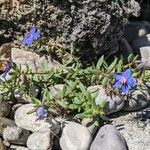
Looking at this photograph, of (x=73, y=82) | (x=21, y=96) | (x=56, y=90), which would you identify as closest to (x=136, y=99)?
(x=73, y=82)

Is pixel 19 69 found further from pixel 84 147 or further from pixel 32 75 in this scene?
pixel 84 147

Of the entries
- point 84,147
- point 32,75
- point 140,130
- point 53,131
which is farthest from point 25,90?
point 140,130

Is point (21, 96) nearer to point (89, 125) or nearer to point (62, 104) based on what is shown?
point (62, 104)

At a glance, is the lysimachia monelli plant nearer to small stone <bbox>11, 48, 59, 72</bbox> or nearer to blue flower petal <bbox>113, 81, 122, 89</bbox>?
blue flower petal <bbox>113, 81, 122, 89</bbox>

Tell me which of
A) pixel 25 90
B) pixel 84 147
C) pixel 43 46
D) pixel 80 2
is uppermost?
pixel 80 2

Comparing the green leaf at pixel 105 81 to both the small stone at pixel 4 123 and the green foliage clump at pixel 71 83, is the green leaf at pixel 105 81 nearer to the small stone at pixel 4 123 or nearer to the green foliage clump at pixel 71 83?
the green foliage clump at pixel 71 83

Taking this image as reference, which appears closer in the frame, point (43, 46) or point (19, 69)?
point (19, 69)

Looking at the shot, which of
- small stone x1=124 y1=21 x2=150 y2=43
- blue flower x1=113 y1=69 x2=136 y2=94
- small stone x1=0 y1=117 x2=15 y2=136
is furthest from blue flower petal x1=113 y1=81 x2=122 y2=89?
small stone x1=124 y1=21 x2=150 y2=43
